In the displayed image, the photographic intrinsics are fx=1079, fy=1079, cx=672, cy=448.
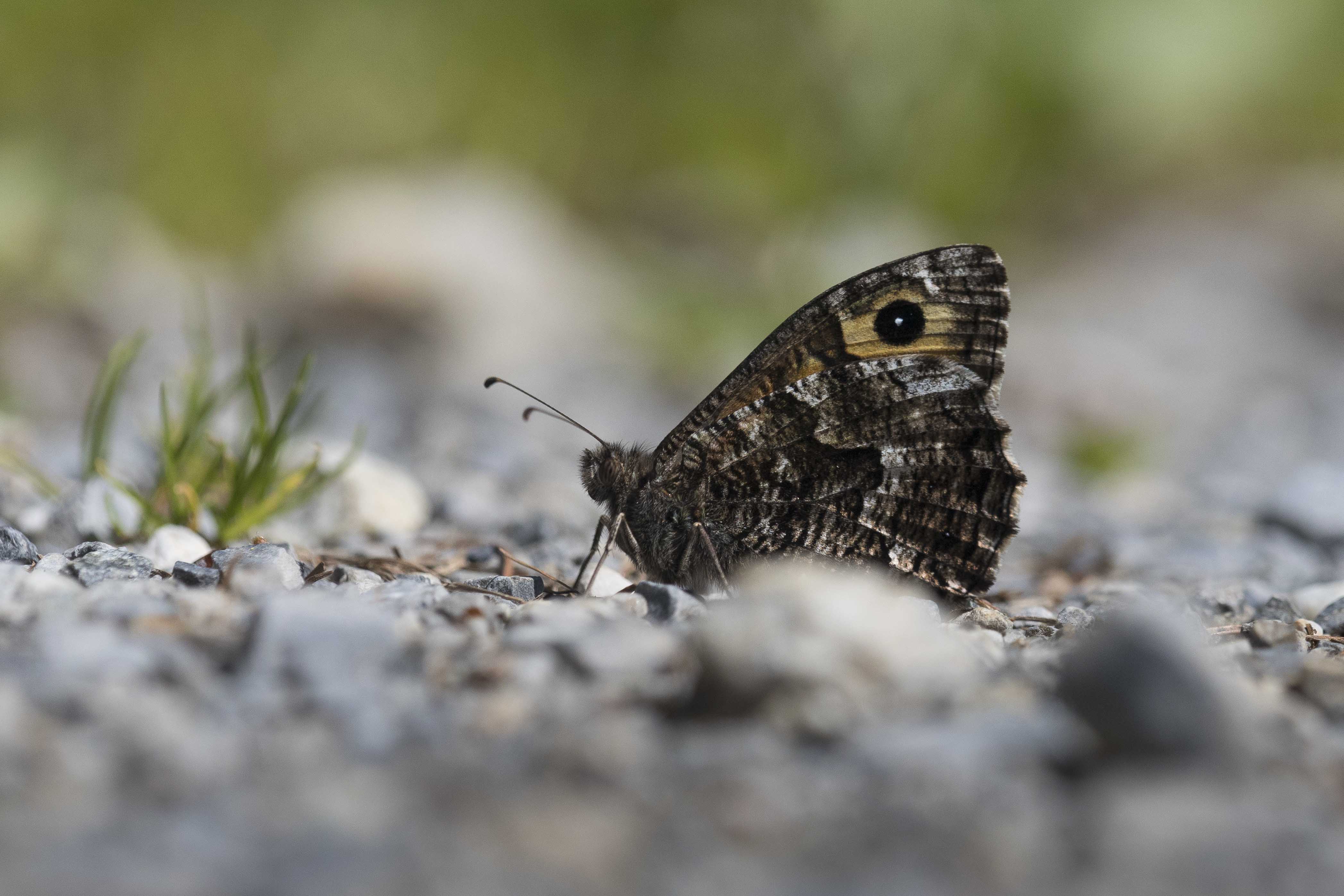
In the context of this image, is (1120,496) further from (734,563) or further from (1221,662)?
(1221,662)

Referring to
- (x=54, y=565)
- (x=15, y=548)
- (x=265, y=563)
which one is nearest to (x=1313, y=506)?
(x=265, y=563)

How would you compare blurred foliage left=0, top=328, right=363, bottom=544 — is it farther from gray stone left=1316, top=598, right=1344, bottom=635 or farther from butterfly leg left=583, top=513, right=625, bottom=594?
gray stone left=1316, top=598, right=1344, bottom=635

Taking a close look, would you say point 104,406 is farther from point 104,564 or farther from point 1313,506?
point 1313,506

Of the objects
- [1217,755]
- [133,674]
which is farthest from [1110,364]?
[133,674]

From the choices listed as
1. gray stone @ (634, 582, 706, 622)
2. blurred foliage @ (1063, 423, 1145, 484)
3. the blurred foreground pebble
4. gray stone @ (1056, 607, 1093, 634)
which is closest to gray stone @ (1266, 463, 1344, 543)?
blurred foliage @ (1063, 423, 1145, 484)

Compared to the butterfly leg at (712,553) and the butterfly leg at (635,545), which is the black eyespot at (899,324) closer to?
the butterfly leg at (712,553)

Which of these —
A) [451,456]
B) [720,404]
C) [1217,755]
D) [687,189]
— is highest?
[687,189]

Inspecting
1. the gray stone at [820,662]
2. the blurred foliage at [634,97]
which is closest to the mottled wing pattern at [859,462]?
the gray stone at [820,662]
